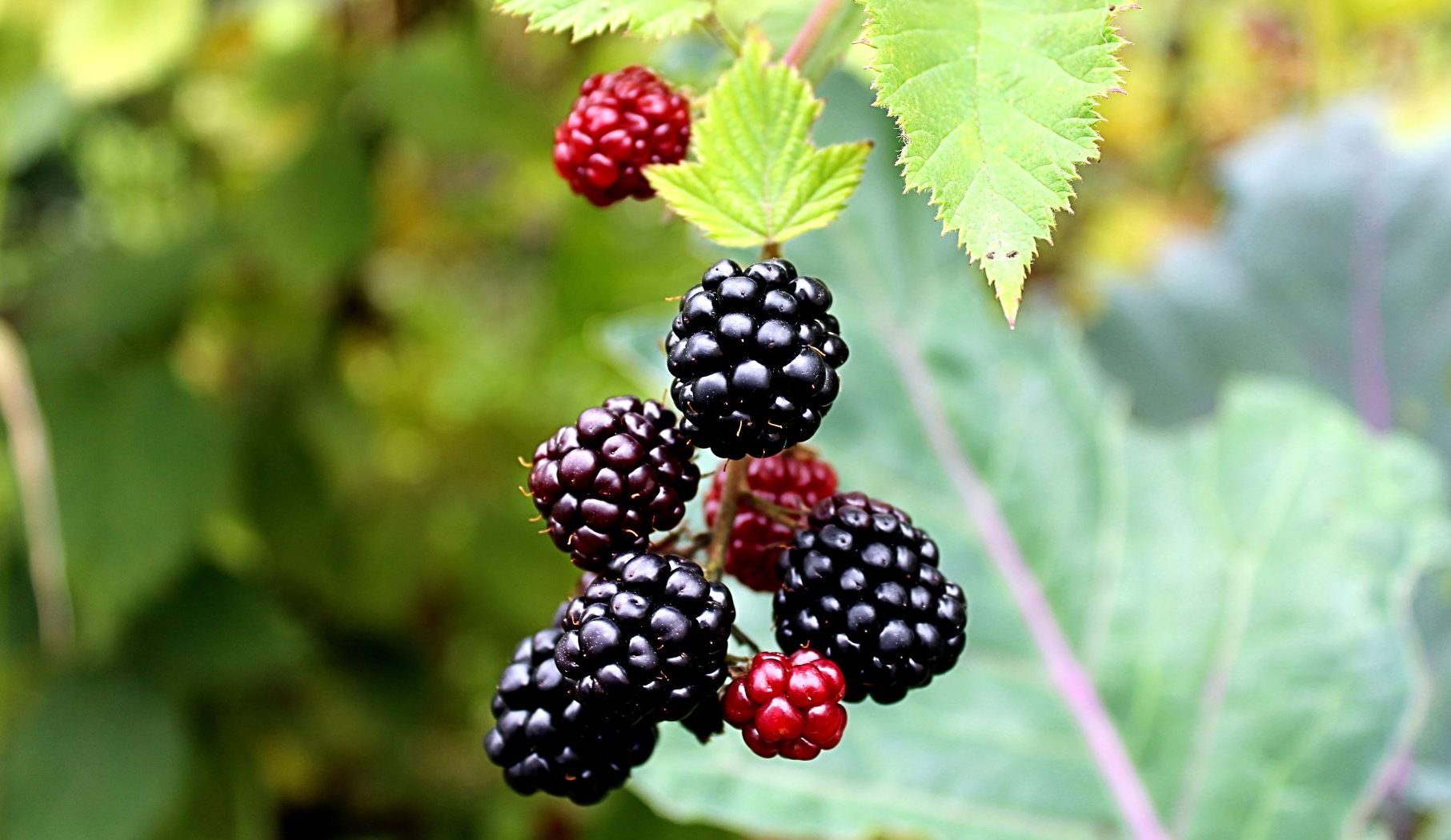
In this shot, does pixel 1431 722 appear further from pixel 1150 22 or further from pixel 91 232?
pixel 91 232

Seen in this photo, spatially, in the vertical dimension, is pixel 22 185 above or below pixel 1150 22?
below

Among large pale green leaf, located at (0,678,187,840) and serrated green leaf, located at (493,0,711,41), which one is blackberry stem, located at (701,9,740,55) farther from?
large pale green leaf, located at (0,678,187,840)

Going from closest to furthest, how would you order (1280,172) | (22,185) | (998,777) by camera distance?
→ 1. (998,777)
2. (1280,172)
3. (22,185)

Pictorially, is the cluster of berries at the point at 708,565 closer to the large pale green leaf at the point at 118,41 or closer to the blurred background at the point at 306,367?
the blurred background at the point at 306,367

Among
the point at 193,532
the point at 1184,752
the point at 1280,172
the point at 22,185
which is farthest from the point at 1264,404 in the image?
the point at 22,185

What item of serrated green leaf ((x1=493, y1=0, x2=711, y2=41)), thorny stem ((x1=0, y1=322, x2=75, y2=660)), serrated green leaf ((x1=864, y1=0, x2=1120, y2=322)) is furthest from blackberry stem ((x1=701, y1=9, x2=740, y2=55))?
thorny stem ((x1=0, y1=322, x2=75, y2=660))

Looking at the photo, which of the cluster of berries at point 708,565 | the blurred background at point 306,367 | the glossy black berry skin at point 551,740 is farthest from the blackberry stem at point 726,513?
the blurred background at point 306,367
